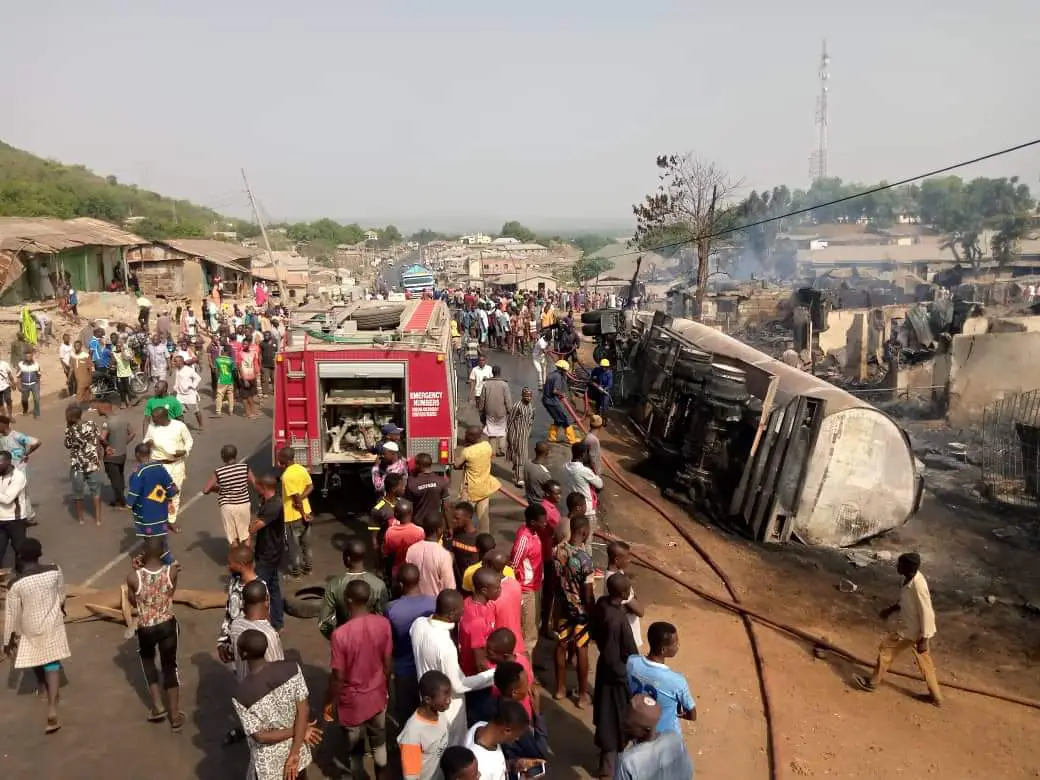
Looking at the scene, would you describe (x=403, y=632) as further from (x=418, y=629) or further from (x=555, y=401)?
(x=555, y=401)

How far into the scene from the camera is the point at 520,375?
2341cm

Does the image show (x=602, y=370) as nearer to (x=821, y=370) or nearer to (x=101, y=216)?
(x=821, y=370)

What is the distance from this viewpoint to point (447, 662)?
4.98 meters

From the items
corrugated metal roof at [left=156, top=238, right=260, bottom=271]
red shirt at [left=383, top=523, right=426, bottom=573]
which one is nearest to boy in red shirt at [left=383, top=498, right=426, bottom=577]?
red shirt at [left=383, top=523, right=426, bottom=573]

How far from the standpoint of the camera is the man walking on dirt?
7.02 m

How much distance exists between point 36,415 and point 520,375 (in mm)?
11868

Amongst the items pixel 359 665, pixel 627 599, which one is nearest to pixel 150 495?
pixel 359 665

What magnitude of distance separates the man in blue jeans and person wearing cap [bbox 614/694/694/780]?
14.9 ft

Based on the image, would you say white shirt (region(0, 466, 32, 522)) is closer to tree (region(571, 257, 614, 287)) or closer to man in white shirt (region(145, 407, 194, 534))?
man in white shirt (region(145, 407, 194, 534))

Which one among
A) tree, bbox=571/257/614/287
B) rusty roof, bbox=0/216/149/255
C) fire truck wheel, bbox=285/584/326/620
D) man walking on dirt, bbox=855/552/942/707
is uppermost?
rusty roof, bbox=0/216/149/255

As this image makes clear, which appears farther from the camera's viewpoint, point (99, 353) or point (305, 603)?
point (99, 353)

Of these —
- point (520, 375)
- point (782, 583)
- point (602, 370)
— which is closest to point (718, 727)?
point (782, 583)

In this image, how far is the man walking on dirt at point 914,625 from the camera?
7020 millimetres

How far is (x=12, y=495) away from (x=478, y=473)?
4821 millimetres
